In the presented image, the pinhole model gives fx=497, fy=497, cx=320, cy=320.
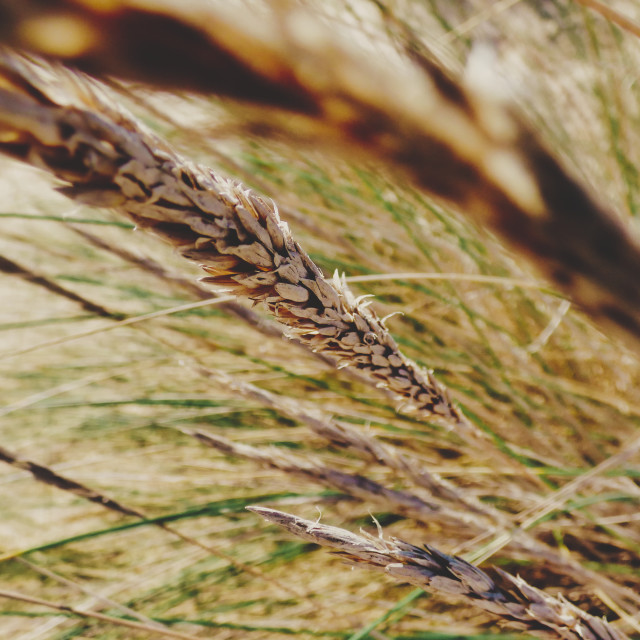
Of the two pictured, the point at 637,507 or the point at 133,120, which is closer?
the point at 133,120

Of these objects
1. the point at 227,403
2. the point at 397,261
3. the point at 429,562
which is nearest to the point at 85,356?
the point at 227,403

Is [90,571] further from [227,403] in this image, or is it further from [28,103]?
[28,103]

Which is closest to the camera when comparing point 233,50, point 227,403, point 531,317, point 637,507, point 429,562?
point 233,50

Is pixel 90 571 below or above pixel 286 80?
below

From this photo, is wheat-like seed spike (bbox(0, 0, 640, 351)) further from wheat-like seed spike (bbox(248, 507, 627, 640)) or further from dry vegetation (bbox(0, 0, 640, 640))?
wheat-like seed spike (bbox(248, 507, 627, 640))

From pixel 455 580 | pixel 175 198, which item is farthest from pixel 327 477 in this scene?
pixel 175 198

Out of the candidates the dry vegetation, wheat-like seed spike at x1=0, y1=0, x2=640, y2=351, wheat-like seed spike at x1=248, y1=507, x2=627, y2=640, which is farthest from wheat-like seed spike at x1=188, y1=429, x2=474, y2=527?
wheat-like seed spike at x1=0, y1=0, x2=640, y2=351

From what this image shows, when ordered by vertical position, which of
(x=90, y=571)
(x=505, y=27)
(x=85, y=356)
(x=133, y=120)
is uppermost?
(x=505, y=27)

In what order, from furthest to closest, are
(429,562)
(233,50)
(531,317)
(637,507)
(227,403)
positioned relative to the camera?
1. (531,317)
2. (227,403)
3. (637,507)
4. (429,562)
5. (233,50)
